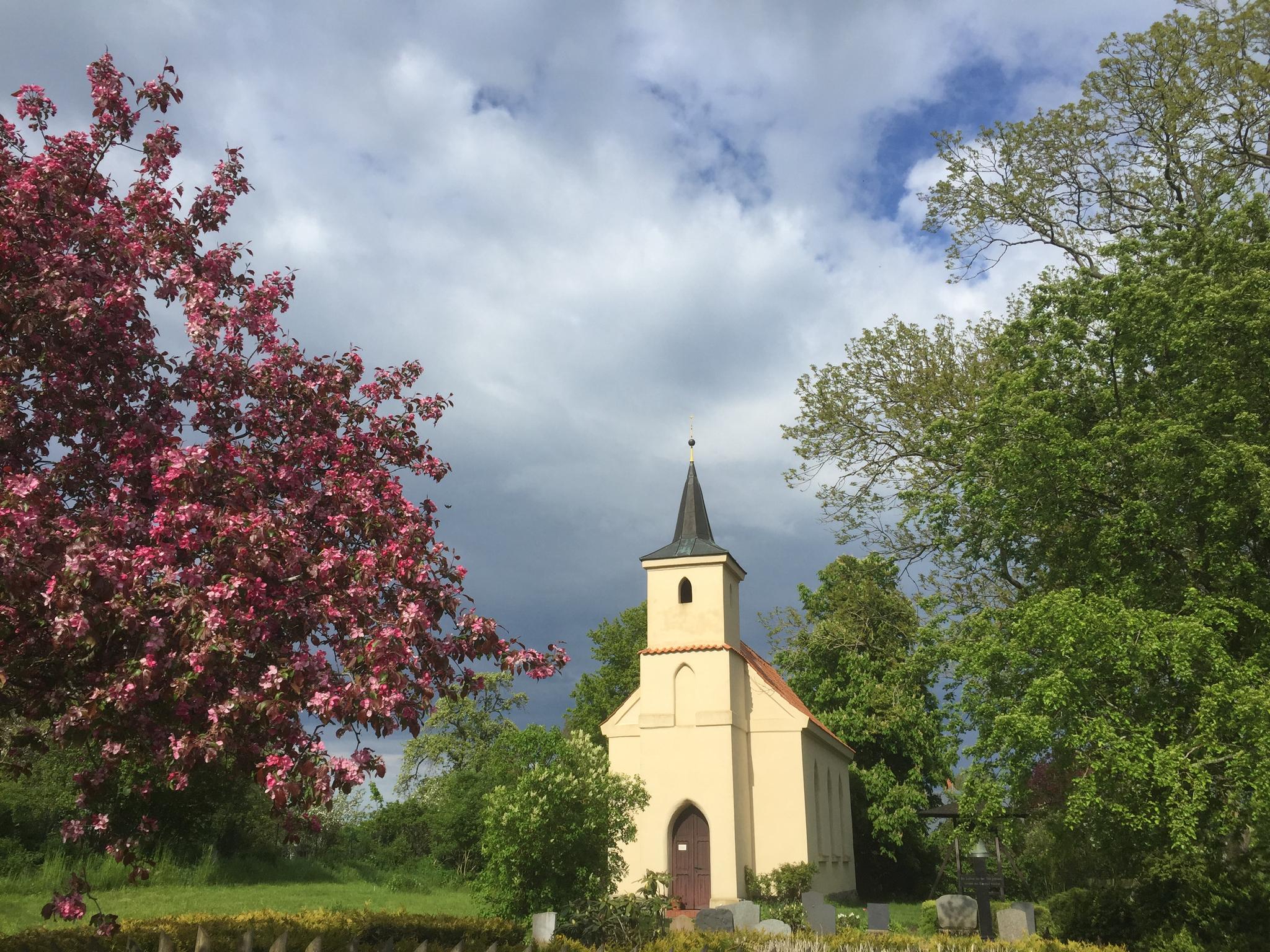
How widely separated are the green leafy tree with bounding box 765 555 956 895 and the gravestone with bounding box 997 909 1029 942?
45.4 feet

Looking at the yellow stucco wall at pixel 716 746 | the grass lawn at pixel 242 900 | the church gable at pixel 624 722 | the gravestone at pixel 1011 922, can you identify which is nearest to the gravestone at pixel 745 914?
Answer: the gravestone at pixel 1011 922

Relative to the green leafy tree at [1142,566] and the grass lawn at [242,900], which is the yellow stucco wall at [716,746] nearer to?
the grass lawn at [242,900]

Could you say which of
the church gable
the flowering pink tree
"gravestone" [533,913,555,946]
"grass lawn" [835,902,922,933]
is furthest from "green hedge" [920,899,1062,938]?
the flowering pink tree

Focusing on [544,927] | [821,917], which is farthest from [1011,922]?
[544,927]

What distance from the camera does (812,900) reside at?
1908 centimetres

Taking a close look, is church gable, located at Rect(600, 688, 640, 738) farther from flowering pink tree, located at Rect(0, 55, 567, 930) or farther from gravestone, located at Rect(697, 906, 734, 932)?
flowering pink tree, located at Rect(0, 55, 567, 930)

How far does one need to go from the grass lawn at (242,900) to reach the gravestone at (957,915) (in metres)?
10.3

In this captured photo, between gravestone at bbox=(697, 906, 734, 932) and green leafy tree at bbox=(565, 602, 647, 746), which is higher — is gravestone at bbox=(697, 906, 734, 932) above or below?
below

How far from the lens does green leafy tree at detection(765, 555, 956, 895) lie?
3553 cm

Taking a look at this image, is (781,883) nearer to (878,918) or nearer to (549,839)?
(878,918)

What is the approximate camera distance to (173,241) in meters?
8.15

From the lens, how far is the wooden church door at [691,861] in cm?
3005

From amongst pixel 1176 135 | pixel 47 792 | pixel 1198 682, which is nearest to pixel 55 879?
pixel 47 792

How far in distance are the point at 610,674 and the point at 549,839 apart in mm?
27413
